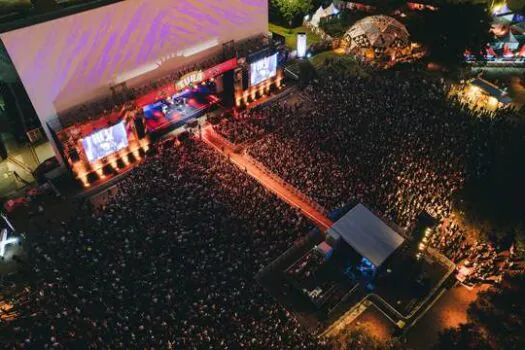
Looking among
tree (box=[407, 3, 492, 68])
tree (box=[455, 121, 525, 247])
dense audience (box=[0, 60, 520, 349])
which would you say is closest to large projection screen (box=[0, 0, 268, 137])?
dense audience (box=[0, 60, 520, 349])

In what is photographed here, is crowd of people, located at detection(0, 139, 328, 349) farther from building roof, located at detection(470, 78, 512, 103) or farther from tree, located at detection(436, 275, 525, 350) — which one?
building roof, located at detection(470, 78, 512, 103)

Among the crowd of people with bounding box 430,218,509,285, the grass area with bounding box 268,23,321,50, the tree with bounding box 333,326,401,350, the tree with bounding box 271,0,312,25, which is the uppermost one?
the tree with bounding box 271,0,312,25

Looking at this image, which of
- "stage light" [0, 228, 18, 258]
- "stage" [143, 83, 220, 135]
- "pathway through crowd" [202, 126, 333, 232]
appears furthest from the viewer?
"stage" [143, 83, 220, 135]

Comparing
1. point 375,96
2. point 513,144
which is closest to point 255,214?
point 375,96

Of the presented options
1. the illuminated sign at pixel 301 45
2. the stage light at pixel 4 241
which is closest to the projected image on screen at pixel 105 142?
the stage light at pixel 4 241

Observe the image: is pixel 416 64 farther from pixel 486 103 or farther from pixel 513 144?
pixel 513 144

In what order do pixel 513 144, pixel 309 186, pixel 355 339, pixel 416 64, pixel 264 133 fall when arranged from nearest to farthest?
pixel 355 339, pixel 309 186, pixel 513 144, pixel 264 133, pixel 416 64

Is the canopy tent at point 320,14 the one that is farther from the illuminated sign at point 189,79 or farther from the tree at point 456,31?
the illuminated sign at point 189,79

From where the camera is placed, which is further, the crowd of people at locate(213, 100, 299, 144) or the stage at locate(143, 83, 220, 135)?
the stage at locate(143, 83, 220, 135)
